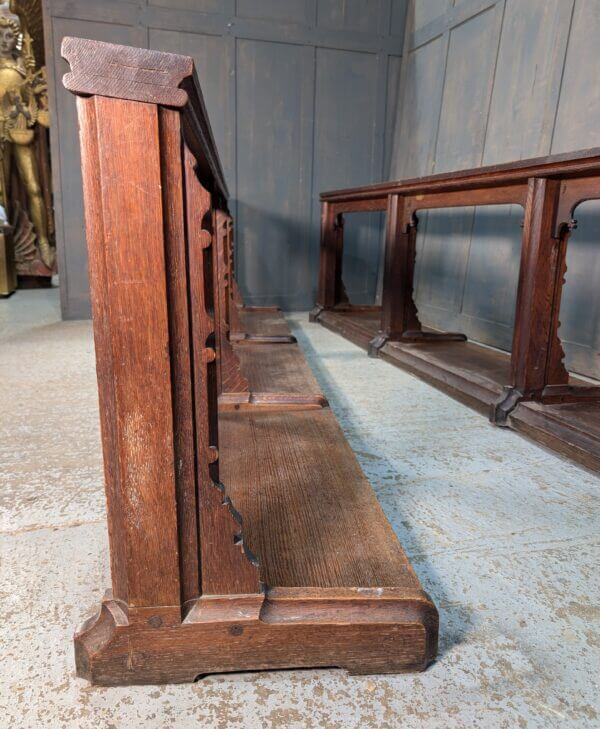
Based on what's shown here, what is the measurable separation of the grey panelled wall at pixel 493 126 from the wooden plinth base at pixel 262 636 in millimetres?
2248

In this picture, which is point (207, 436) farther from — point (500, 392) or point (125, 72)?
point (500, 392)

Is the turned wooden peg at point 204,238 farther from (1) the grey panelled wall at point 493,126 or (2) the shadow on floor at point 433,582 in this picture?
(1) the grey panelled wall at point 493,126

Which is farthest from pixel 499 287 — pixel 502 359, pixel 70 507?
pixel 70 507

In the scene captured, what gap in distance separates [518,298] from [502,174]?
18.5 inches

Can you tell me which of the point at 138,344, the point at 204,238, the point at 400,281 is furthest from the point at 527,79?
the point at 138,344

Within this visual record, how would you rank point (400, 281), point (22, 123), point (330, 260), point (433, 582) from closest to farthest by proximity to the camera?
point (433, 582), point (400, 281), point (330, 260), point (22, 123)

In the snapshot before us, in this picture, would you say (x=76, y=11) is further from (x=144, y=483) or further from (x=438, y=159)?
(x=144, y=483)

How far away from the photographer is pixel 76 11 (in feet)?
12.7

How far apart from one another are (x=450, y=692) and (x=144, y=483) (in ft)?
1.96

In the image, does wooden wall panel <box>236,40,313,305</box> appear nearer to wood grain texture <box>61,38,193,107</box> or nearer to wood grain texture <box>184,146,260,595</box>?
wood grain texture <box>184,146,260,595</box>

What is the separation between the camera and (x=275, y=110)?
440 centimetres

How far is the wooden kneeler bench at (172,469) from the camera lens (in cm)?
75

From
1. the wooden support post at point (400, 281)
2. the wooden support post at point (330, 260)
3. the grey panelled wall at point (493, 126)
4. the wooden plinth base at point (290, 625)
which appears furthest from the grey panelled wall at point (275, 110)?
the wooden plinth base at point (290, 625)

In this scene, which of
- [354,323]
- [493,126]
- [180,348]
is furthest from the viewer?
[354,323]
